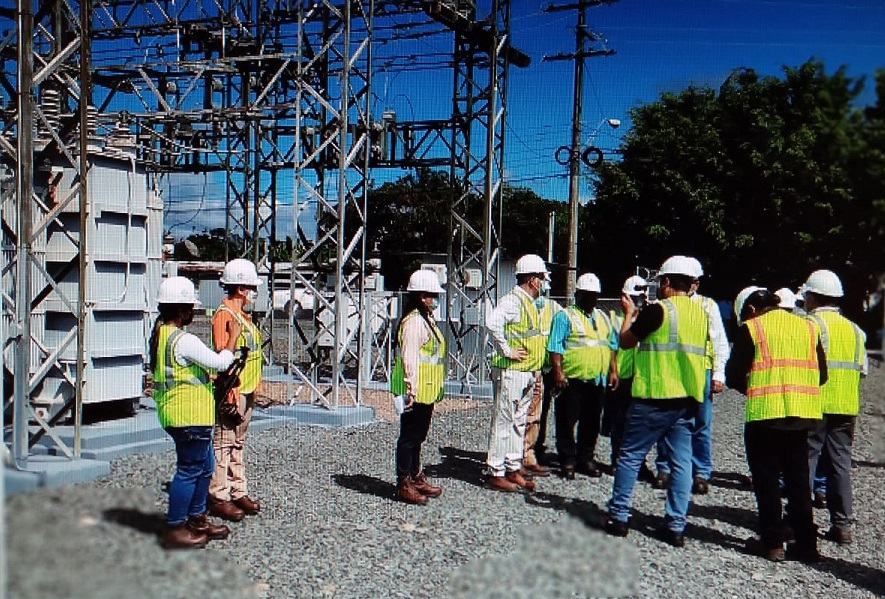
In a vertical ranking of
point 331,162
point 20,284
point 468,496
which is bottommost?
point 468,496

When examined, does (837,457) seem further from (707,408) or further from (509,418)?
(509,418)

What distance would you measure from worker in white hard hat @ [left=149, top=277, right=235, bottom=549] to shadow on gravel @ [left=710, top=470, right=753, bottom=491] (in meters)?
5.01

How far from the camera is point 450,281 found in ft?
45.4

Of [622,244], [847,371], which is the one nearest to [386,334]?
[622,244]

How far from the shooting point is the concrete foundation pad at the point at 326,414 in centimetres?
1018

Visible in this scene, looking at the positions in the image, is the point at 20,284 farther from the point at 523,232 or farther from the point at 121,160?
the point at 523,232

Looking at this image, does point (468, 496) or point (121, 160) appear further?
point (121, 160)

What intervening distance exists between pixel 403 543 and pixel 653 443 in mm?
1827

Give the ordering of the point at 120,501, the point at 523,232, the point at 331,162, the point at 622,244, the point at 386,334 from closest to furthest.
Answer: the point at 120,501 → the point at 331,162 → the point at 386,334 → the point at 622,244 → the point at 523,232

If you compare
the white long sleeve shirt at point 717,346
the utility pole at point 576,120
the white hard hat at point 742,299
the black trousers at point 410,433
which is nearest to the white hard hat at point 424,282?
the black trousers at point 410,433

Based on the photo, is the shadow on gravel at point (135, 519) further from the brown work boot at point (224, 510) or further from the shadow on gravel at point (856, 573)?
the shadow on gravel at point (856, 573)

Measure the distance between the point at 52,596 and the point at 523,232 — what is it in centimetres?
3663

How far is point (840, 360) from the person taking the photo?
18.9 ft

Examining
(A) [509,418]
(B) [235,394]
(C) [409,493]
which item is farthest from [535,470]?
(B) [235,394]
